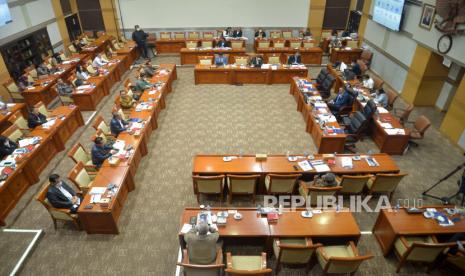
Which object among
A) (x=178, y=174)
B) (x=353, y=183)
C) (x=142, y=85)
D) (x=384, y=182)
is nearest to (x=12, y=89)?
(x=142, y=85)

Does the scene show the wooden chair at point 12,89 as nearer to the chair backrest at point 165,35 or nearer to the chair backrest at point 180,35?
the chair backrest at point 165,35

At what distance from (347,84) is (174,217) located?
26.6 feet

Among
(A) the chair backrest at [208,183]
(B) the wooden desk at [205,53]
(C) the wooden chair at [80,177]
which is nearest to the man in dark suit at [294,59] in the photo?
(B) the wooden desk at [205,53]

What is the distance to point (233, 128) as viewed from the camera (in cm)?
1023

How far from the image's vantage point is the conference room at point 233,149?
579 centimetres

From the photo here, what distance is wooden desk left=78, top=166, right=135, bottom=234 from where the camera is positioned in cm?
619

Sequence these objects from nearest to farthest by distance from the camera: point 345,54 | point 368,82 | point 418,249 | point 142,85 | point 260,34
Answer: point 418,249 → point 368,82 → point 142,85 → point 345,54 → point 260,34

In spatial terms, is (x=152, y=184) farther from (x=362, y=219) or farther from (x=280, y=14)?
(x=280, y=14)

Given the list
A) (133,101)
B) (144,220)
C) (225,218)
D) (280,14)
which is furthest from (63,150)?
(280,14)

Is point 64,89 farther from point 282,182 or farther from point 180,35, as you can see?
point 282,182

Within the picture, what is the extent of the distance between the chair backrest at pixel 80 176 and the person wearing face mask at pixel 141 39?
10.2m

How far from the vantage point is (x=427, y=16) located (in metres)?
10.2

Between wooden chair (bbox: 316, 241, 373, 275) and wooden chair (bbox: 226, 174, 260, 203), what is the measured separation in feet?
6.70

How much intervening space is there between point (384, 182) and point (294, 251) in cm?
318
